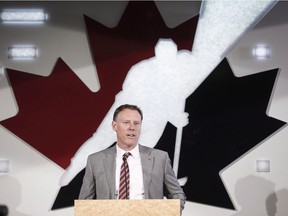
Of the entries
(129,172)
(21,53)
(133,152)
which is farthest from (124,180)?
(21,53)

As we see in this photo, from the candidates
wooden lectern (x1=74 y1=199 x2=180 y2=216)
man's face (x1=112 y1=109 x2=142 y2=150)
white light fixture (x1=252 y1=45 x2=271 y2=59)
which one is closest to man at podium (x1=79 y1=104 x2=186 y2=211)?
man's face (x1=112 y1=109 x2=142 y2=150)

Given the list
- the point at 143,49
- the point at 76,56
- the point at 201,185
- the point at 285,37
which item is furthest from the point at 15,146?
the point at 285,37

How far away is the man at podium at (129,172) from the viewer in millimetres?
2631

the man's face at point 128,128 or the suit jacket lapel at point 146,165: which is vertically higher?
the man's face at point 128,128

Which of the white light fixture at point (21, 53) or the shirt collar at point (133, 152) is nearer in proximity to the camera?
the shirt collar at point (133, 152)

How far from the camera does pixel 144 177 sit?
2654 millimetres

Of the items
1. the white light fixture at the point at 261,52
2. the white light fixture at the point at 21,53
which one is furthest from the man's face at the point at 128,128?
the white light fixture at the point at 261,52

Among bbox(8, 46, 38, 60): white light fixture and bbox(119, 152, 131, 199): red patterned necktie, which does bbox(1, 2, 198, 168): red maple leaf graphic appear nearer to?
bbox(8, 46, 38, 60): white light fixture

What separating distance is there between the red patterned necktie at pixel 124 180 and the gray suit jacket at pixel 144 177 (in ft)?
0.15

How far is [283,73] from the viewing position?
4.20 metres

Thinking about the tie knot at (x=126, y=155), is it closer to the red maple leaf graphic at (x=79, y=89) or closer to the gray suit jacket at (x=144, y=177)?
the gray suit jacket at (x=144, y=177)

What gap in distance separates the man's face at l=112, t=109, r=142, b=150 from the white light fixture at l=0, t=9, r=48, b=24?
189cm

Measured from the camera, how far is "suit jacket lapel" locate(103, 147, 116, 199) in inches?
103

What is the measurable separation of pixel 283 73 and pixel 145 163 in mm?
2099
